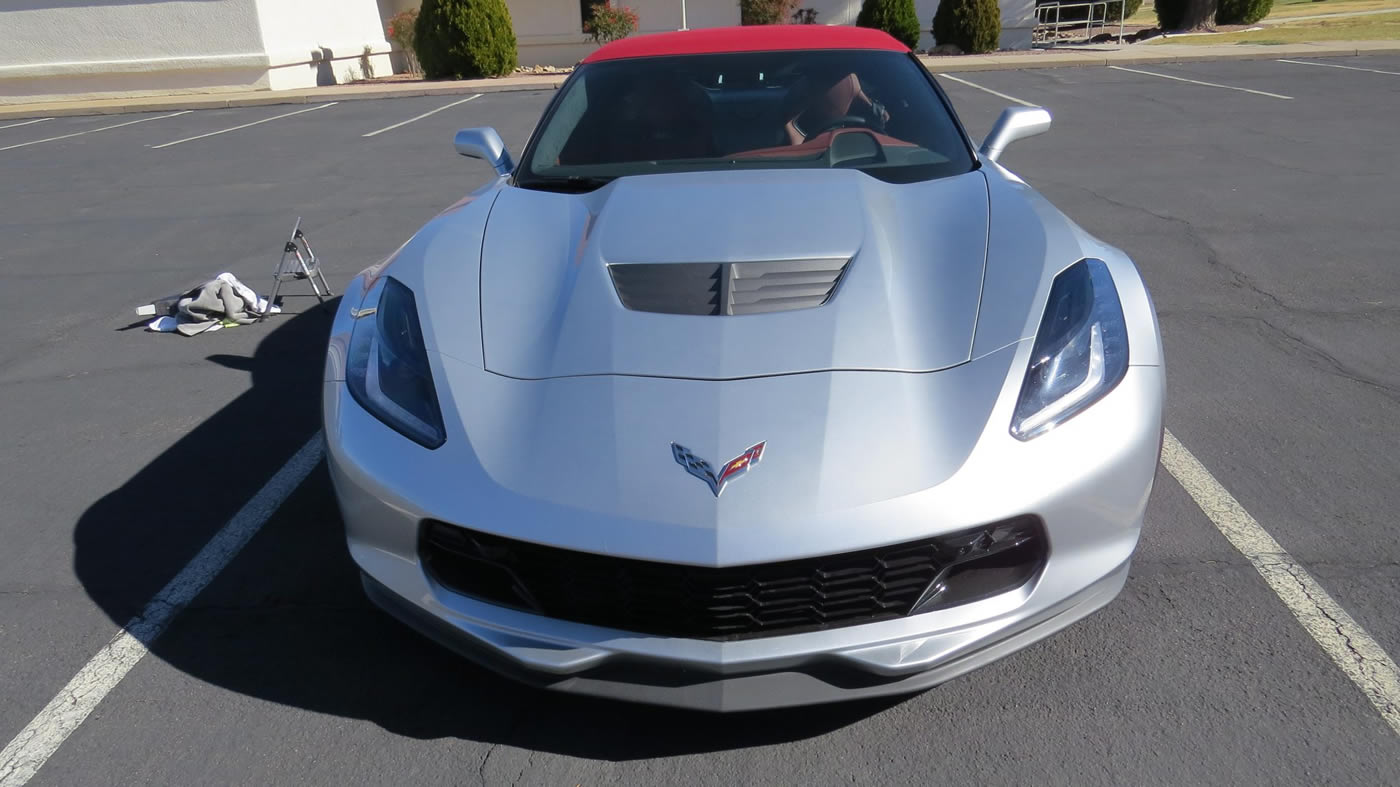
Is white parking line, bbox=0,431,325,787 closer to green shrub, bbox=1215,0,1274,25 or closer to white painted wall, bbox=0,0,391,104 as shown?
white painted wall, bbox=0,0,391,104


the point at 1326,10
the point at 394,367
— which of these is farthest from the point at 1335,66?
the point at 1326,10

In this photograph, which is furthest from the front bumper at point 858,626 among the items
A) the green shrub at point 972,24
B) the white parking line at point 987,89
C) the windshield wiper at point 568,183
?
the green shrub at point 972,24

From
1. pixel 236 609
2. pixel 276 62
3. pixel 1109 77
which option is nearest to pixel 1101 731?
pixel 236 609

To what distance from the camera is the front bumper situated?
208 centimetres

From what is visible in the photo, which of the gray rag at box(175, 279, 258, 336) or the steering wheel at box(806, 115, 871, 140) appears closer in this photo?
the steering wheel at box(806, 115, 871, 140)

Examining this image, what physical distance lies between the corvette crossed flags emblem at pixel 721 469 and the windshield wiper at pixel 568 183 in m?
1.50

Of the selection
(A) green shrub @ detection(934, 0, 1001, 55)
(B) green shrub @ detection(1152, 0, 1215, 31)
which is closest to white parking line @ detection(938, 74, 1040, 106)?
(A) green shrub @ detection(934, 0, 1001, 55)

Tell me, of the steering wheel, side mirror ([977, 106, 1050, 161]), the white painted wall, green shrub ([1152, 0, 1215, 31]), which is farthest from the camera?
green shrub ([1152, 0, 1215, 31])

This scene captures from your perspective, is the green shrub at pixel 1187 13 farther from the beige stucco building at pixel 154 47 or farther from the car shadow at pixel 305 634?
the car shadow at pixel 305 634

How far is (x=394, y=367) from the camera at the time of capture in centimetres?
255

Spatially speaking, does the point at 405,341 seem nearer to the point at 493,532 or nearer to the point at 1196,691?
the point at 493,532

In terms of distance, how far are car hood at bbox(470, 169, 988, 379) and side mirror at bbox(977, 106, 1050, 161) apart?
69 centimetres

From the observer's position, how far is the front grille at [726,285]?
2.54 metres

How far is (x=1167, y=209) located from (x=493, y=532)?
6660 millimetres
